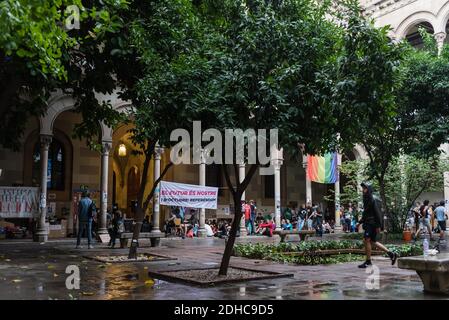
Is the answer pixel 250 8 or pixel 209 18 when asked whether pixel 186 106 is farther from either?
pixel 209 18

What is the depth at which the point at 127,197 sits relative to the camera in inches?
1160

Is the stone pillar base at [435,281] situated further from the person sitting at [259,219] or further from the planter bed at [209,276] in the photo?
the person sitting at [259,219]

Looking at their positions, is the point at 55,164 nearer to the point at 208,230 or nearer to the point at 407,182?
the point at 208,230

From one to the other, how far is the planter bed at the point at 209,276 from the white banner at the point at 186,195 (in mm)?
10479

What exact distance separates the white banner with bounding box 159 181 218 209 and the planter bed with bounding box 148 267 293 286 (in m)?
10.5

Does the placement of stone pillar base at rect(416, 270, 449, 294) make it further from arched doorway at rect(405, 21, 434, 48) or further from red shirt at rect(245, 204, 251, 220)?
arched doorway at rect(405, 21, 434, 48)

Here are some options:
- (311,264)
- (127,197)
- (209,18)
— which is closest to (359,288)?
(311,264)

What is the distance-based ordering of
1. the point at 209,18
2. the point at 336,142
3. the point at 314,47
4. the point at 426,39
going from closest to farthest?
1. the point at 314,47
2. the point at 336,142
3. the point at 209,18
4. the point at 426,39

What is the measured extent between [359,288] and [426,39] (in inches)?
587

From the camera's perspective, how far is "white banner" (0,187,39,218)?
61.2ft

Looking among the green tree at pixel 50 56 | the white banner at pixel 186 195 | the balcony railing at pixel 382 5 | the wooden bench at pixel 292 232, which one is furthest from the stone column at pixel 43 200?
the balcony railing at pixel 382 5

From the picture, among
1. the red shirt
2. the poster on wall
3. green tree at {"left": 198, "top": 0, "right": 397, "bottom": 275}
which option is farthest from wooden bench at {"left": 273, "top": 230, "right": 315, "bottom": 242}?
the poster on wall

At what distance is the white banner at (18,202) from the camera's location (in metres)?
18.6

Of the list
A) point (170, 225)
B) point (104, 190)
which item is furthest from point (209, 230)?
point (104, 190)
